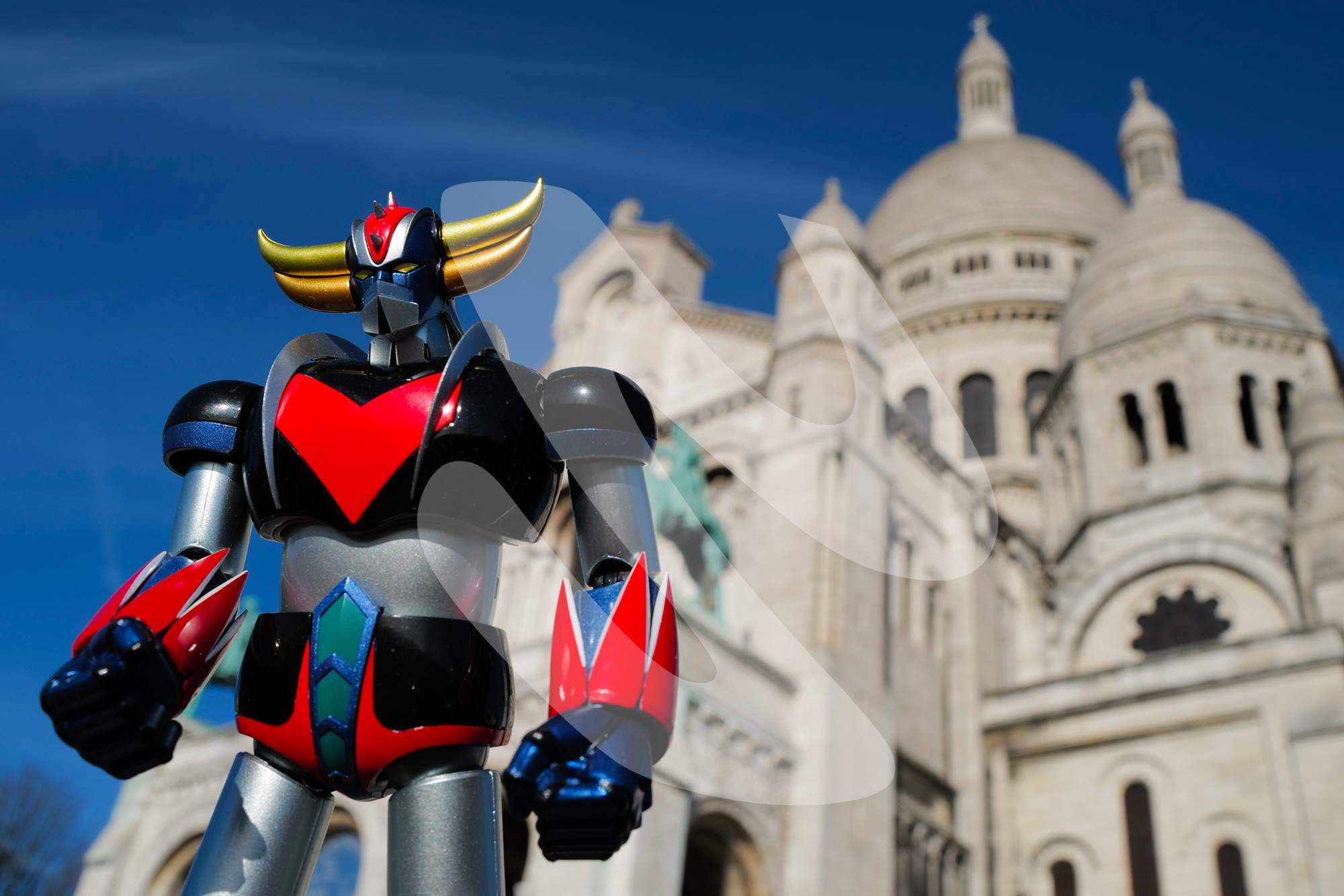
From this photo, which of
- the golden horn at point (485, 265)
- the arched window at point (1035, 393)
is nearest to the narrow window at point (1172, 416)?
the arched window at point (1035, 393)

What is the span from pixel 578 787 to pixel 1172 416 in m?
25.5

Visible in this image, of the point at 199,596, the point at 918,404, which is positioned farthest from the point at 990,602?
the point at 199,596

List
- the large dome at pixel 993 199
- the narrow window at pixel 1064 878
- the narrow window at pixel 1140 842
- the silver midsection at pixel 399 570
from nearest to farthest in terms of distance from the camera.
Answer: the silver midsection at pixel 399 570, the narrow window at pixel 1140 842, the narrow window at pixel 1064 878, the large dome at pixel 993 199

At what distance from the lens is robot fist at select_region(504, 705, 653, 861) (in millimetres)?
2293

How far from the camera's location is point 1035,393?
31812 millimetres

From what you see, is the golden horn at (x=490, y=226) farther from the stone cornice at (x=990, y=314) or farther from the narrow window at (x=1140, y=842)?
the stone cornice at (x=990, y=314)

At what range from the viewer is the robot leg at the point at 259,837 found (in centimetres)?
257

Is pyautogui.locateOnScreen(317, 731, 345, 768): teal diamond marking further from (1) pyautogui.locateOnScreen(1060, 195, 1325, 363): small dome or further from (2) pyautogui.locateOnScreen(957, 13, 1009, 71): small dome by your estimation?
(2) pyautogui.locateOnScreen(957, 13, 1009, 71): small dome

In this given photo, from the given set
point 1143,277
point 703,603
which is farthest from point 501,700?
point 1143,277

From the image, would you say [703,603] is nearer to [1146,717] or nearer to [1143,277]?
[1146,717]

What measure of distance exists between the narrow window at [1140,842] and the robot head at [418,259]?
17.6 m

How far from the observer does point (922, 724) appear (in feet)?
59.6

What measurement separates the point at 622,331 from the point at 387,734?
22.1 metres

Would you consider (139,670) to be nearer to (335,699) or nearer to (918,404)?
(335,699)
